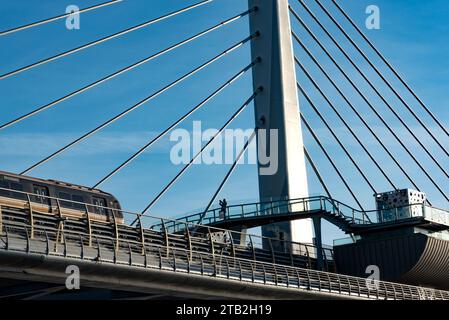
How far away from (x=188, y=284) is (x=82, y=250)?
226 inches

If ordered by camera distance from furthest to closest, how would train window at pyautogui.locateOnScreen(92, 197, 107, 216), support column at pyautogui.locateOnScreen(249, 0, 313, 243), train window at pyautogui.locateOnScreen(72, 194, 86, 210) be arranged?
support column at pyautogui.locateOnScreen(249, 0, 313, 243), train window at pyautogui.locateOnScreen(92, 197, 107, 216), train window at pyautogui.locateOnScreen(72, 194, 86, 210)

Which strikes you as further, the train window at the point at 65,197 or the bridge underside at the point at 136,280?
the train window at the point at 65,197

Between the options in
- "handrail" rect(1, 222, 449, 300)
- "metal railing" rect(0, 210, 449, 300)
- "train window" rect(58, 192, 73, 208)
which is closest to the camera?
"metal railing" rect(0, 210, 449, 300)

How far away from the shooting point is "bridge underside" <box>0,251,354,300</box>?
95.7ft

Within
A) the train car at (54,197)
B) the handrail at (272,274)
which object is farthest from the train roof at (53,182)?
the handrail at (272,274)

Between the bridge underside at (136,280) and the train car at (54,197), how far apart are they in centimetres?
453

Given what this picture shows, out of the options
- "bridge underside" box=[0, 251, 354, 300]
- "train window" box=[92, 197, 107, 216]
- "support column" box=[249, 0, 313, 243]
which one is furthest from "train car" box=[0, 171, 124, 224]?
"support column" box=[249, 0, 313, 243]

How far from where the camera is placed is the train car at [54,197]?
38281 millimetres

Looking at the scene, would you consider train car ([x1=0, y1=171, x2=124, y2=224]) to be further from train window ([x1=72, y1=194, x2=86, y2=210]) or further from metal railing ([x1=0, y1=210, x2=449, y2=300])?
metal railing ([x1=0, y1=210, x2=449, y2=300])

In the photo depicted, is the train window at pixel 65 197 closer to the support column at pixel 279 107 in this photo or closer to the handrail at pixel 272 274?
the handrail at pixel 272 274

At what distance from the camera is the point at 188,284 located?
114 ft

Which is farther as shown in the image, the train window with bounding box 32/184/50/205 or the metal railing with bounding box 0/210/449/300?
the train window with bounding box 32/184/50/205

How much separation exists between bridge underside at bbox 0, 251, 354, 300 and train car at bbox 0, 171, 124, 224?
4.53 metres

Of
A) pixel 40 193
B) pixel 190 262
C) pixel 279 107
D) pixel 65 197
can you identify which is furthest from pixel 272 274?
pixel 279 107
